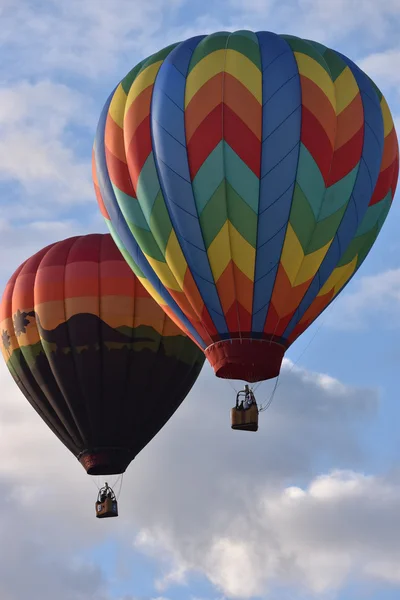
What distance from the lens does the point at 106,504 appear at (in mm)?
43531

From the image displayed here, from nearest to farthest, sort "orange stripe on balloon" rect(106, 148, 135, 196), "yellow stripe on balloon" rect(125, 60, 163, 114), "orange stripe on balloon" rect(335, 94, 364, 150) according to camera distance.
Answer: "orange stripe on balloon" rect(335, 94, 364, 150) → "orange stripe on balloon" rect(106, 148, 135, 196) → "yellow stripe on balloon" rect(125, 60, 163, 114)

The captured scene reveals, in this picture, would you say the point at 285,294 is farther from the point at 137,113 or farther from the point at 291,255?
the point at 137,113

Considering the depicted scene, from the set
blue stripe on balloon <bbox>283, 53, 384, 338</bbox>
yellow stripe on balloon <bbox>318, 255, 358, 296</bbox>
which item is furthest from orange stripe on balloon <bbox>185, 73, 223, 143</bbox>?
yellow stripe on balloon <bbox>318, 255, 358, 296</bbox>

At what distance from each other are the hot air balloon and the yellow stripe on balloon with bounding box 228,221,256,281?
21.3 ft

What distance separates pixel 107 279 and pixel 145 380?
2169 millimetres

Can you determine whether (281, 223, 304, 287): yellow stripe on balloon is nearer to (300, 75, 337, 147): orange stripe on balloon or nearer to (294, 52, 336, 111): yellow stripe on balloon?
(300, 75, 337, 147): orange stripe on balloon

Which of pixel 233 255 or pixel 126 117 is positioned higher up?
pixel 126 117

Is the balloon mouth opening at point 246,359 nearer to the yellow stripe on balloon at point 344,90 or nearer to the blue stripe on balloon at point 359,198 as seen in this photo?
the blue stripe on balloon at point 359,198

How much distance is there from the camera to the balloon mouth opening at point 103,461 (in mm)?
42969

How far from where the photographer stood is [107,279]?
142 feet

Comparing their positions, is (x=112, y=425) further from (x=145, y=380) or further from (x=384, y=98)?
(x=384, y=98)

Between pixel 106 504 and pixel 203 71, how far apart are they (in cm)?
1027

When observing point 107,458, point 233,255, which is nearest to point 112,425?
point 107,458

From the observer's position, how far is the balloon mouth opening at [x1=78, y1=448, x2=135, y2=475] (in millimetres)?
42969
